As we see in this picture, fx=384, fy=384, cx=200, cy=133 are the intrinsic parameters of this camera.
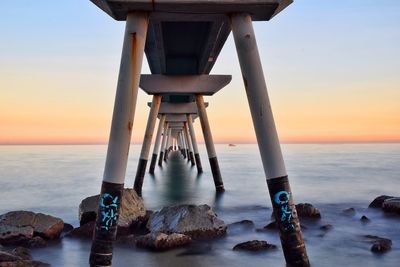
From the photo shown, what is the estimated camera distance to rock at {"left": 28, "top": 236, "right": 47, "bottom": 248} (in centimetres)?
1051

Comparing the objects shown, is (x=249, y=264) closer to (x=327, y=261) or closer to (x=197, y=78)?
(x=327, y=261)

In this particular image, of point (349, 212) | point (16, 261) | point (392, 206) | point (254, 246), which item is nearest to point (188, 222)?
point (254, 246)

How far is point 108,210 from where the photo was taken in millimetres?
8141

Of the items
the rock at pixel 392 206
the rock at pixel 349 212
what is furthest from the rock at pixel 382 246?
the rock at pixel 349 212

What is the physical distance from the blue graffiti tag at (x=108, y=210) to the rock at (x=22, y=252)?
8.22 feet

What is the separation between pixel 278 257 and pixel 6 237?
7.40m

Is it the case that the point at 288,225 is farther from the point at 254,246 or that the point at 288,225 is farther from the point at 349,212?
the point at 349,212

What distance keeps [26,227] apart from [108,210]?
4323mm

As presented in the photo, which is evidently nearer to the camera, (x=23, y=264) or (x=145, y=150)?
(x=23, y=264)

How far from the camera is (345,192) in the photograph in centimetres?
2533

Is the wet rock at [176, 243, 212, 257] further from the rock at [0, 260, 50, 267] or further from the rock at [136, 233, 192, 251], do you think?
the rock at [0, 260, 50, 267]

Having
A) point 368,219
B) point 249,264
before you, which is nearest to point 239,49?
point 249,264

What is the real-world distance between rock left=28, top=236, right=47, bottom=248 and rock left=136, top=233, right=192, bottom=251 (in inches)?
106

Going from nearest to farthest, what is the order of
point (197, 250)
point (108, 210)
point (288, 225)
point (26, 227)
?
point (288, 225) → point (108, 210) → point (197, 250) → point (26, 227)
